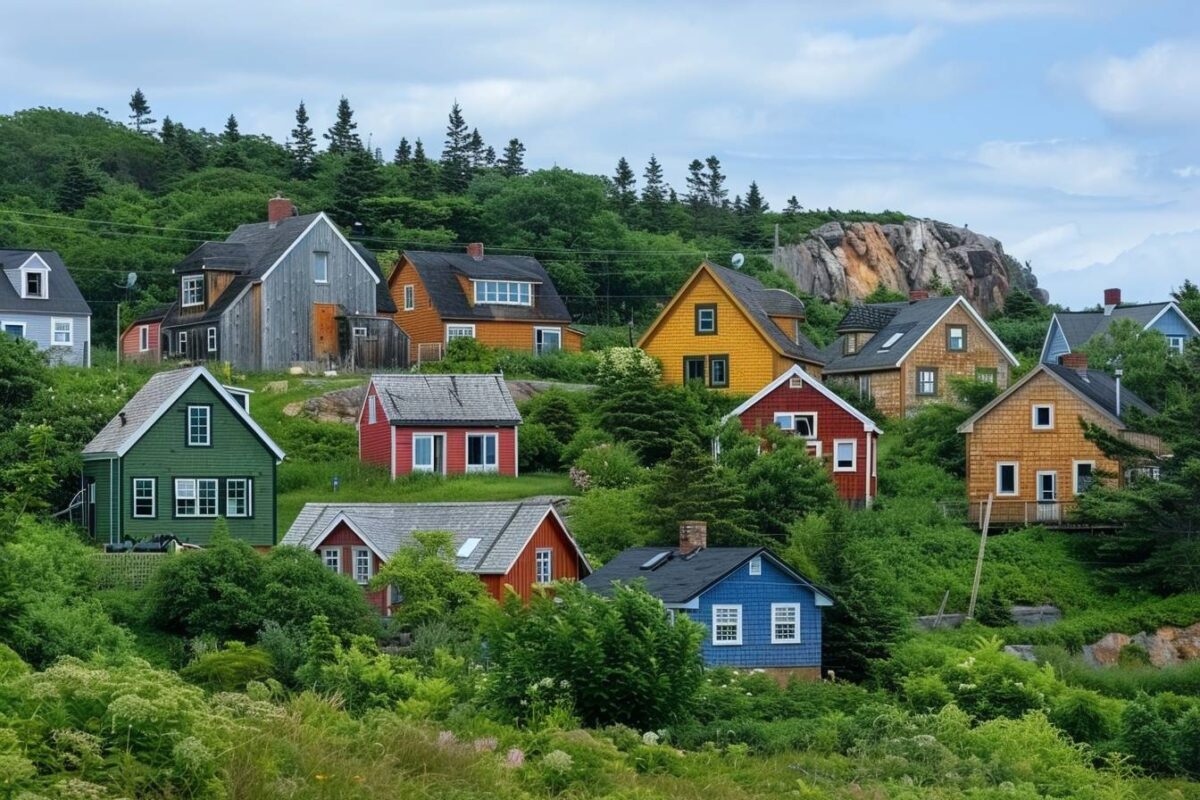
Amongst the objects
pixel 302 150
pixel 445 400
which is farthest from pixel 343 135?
pixel 445 400

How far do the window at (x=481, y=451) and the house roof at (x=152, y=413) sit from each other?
9.39m

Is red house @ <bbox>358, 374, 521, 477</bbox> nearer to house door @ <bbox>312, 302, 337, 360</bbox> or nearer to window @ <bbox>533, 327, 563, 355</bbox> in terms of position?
house door @ <bbox>312, 302, 337, 360</bbox>

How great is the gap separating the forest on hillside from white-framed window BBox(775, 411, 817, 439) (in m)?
33.0

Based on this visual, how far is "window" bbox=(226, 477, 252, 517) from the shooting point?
53.7 meters

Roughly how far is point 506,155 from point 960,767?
112176 mm

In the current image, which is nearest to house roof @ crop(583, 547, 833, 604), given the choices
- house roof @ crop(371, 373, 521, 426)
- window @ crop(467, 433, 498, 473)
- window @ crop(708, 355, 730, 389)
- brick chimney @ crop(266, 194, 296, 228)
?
window @ crop(467, 433, 498, 473)

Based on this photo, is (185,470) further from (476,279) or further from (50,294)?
(476,279)

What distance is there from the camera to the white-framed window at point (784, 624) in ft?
152

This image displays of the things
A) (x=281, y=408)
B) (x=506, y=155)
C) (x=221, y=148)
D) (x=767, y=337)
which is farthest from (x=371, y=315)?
(x=506, y=155)

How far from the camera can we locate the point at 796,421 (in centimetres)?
6400

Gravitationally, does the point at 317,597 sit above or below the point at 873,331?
below

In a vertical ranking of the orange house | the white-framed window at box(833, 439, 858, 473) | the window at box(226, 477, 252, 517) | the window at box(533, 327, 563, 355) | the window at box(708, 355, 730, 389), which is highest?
the orange house

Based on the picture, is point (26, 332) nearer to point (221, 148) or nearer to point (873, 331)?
point (873, 331)

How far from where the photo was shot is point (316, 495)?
5916 cm
